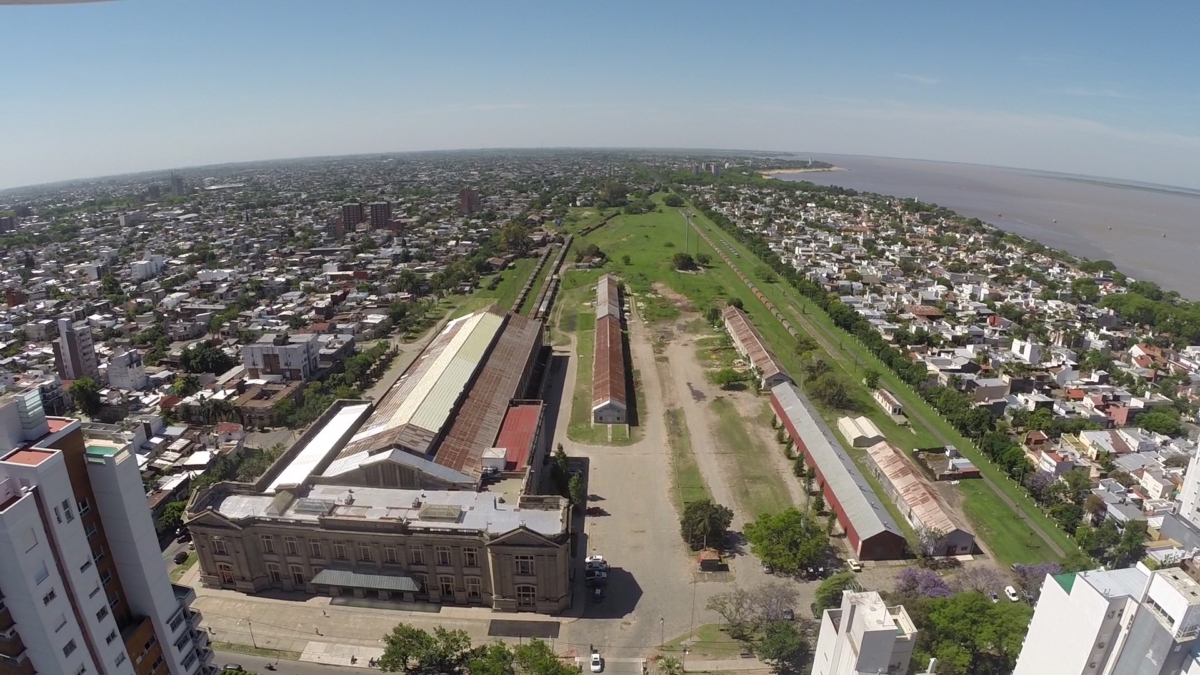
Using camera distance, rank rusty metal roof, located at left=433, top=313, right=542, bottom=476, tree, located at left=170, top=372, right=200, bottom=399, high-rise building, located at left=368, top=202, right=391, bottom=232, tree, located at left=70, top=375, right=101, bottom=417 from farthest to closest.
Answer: high-rise building, located at left=368, top=202, right=391, bottom=232 → tree, located at left=170, top=372, right=200, bottom=399 → tree, located at left=70, top=375, right=101, bottom=417 → rusty metal roof, located at left=433, top=313, right=542, bottom=476

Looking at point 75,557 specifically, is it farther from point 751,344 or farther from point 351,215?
point 351,215

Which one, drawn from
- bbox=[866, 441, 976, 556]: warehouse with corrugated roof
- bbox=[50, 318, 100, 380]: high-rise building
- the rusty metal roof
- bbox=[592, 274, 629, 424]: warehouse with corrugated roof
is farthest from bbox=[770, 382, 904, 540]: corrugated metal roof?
bbox=[50, 318, 100, 380]: high-rise building

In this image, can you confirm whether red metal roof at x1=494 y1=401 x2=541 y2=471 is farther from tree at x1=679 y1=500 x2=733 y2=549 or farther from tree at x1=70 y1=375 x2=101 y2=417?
tree at x1=70 y1=375 x2=101 y2=417

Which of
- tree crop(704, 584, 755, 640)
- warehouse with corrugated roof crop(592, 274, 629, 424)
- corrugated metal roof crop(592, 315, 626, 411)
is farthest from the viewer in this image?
corrugated metal roof crop(592, 315, 626, 411)

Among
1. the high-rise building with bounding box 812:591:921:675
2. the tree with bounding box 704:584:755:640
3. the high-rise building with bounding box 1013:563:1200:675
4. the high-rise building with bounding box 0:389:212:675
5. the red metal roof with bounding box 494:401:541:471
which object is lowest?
the tree with bounding box 704:584:755:640

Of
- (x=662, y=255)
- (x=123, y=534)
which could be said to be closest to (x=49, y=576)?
(x=123, y=534)

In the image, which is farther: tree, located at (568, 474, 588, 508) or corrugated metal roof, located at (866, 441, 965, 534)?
tree, located at (568, 474, 588, 508)

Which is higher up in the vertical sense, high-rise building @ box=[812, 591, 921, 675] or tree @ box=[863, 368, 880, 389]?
high-rise building @ box=[812, 591, 921, 675]

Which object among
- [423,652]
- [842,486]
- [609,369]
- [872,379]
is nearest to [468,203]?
[609,369]
